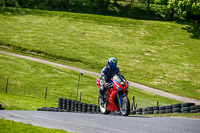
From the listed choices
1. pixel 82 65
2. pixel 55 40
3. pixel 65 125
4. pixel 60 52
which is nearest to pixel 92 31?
pixel 55 40

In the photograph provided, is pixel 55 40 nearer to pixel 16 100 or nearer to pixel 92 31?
pixel 92 31

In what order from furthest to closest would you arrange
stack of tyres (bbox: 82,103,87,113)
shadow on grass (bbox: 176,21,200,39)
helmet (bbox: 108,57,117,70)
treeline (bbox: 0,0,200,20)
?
treeline (bbox: 0,0,200,20) → shadow on grass (bbox: 176,21,200,39) → stack of tyres (bbox: 82,103,87,113) → helmet (bbox: 108,57,117,70)

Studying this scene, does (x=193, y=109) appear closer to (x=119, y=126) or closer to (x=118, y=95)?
(x=118, y=95)

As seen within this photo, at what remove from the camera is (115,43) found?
63.5m

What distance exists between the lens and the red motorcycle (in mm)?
14773

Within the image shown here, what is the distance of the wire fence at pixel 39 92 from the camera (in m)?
33.6

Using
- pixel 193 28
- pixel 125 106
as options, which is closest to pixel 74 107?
pixel 125 106

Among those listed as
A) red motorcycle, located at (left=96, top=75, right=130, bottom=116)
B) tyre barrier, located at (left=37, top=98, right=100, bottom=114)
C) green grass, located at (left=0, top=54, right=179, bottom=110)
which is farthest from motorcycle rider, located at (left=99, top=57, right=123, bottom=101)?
green grass, located at (left=0, top=54, right=179, bottom=110)

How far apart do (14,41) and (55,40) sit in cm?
821

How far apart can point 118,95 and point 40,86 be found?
2364 centimetres

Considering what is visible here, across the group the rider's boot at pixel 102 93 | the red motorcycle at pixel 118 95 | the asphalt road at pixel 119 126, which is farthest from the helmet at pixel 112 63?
the asphalt road at pixel 119 126

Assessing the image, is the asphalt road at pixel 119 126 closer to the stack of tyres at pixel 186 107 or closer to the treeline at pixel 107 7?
the stack of tyres at pixel 186 107

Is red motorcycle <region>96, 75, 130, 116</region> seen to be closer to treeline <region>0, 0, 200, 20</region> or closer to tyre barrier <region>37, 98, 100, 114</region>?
tyre barrier <region>37, 98, 100, 114</region>

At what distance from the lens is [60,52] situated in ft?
185
